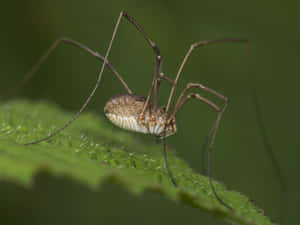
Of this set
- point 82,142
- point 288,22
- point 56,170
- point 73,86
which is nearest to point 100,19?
point 73,86

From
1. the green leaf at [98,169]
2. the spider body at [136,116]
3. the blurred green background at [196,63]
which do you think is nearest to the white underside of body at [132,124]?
the spider body at [136,116]

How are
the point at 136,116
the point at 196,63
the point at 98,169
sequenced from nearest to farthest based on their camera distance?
the point at 98,169, the point at 136,116, the point at 196,63

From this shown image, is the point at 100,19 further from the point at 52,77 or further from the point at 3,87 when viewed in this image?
the point at 3,87

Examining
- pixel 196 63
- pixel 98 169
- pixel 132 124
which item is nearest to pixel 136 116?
pixel 132 124

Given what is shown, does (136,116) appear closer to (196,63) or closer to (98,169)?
(98,169)

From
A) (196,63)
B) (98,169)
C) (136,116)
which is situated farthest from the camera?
(196,63)
